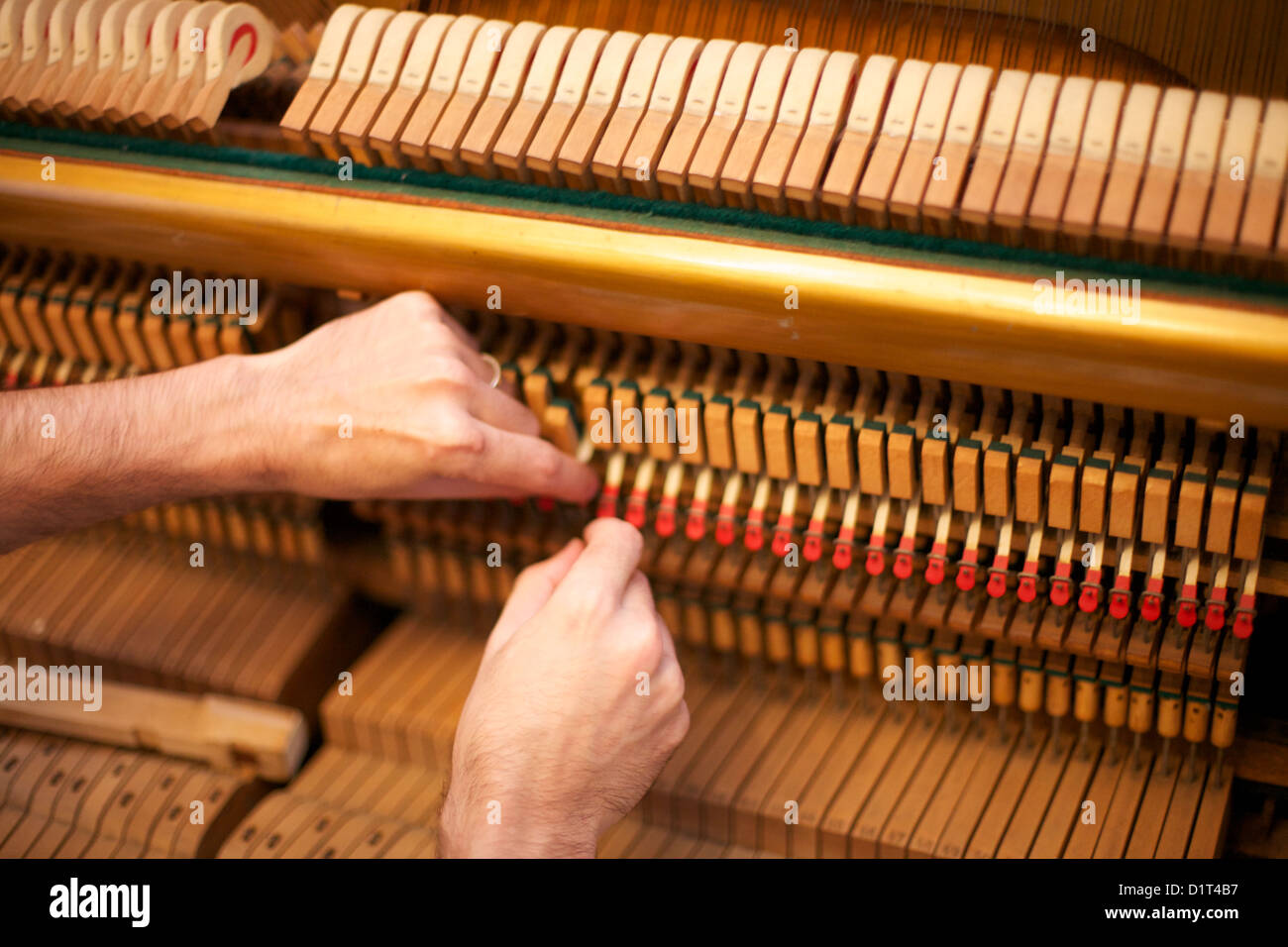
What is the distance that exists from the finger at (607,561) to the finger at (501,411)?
0.19m

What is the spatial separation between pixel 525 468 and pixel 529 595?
0.19 meters

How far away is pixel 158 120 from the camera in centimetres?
202

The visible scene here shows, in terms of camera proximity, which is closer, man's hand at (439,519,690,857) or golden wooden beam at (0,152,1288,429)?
golden wooden beam at (0,152,1288,429)

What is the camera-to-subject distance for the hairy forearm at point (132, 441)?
1.91m

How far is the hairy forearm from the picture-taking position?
1909 mm

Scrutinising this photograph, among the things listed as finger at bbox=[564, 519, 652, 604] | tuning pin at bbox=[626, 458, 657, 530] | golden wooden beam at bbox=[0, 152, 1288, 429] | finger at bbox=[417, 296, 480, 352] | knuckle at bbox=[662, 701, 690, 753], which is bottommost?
knuckle at bbox=[662, 701, 690, 753]

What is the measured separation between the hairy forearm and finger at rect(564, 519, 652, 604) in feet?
1.72

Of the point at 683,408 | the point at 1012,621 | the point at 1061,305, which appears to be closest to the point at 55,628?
the point at 683,408

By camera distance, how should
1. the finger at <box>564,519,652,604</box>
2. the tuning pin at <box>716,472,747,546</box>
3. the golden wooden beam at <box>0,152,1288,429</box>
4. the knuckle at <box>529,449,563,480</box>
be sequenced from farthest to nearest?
the tuning pin at <box>716,472,747,546</box> < the knuckle at <box>529,449,563,480</box> < the finger at <box>564,519,652,604</box> < the golden wooden beam at <box>0,152,1288,429</box>

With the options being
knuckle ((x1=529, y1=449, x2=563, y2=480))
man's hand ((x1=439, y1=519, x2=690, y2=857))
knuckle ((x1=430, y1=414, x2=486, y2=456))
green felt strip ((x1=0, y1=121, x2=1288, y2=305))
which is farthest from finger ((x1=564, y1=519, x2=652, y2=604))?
green felt strip ((x1=0, y1=121, x2=1288, y2=305))

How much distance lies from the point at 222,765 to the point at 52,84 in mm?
1251

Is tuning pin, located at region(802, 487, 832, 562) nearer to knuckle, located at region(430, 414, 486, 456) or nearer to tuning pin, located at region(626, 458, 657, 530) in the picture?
tuning pin, located at region(626, 458, 657, 530)

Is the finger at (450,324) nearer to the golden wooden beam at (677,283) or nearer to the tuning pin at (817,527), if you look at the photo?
the golden wooden beam at (677,283)
